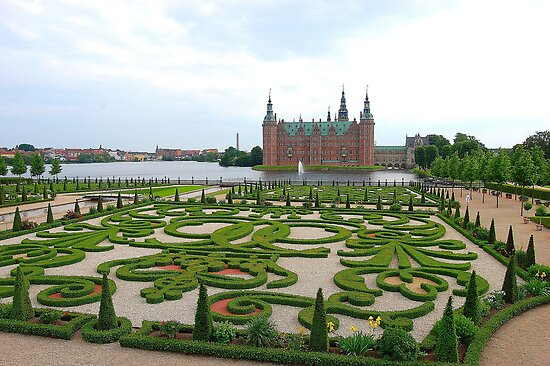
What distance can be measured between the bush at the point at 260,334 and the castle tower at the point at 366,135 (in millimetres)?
119320

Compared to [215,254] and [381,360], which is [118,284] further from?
[381,360]

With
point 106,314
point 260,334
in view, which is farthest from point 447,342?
point 106,314

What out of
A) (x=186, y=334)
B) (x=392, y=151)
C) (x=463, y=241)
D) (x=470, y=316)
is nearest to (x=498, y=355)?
(x=470, y=316)

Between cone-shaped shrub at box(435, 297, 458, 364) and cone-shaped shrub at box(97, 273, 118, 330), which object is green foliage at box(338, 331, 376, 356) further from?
cone-shaped shrub at box(97, 273, 118, 330)

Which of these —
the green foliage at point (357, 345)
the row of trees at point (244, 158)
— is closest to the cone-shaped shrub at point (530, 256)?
the green foliage at point (357, 345)

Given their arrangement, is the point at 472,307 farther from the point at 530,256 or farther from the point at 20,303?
the point at 20,303

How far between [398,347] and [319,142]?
398 ft

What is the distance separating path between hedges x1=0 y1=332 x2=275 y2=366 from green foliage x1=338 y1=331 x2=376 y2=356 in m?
1.43

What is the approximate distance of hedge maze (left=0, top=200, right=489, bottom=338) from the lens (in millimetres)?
10637

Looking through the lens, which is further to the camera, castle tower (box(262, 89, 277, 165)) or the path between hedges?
castle tower (box(262, 89, 277, 165))

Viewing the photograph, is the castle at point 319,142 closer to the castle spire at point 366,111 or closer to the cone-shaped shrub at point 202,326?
the castle spire at point 366,111

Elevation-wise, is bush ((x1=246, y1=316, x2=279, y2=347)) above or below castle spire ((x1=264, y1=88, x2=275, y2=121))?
below

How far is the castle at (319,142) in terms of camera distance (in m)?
125

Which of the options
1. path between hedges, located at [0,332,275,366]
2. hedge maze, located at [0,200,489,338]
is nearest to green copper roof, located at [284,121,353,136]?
hedge maze, located at [0,200,489,338]
